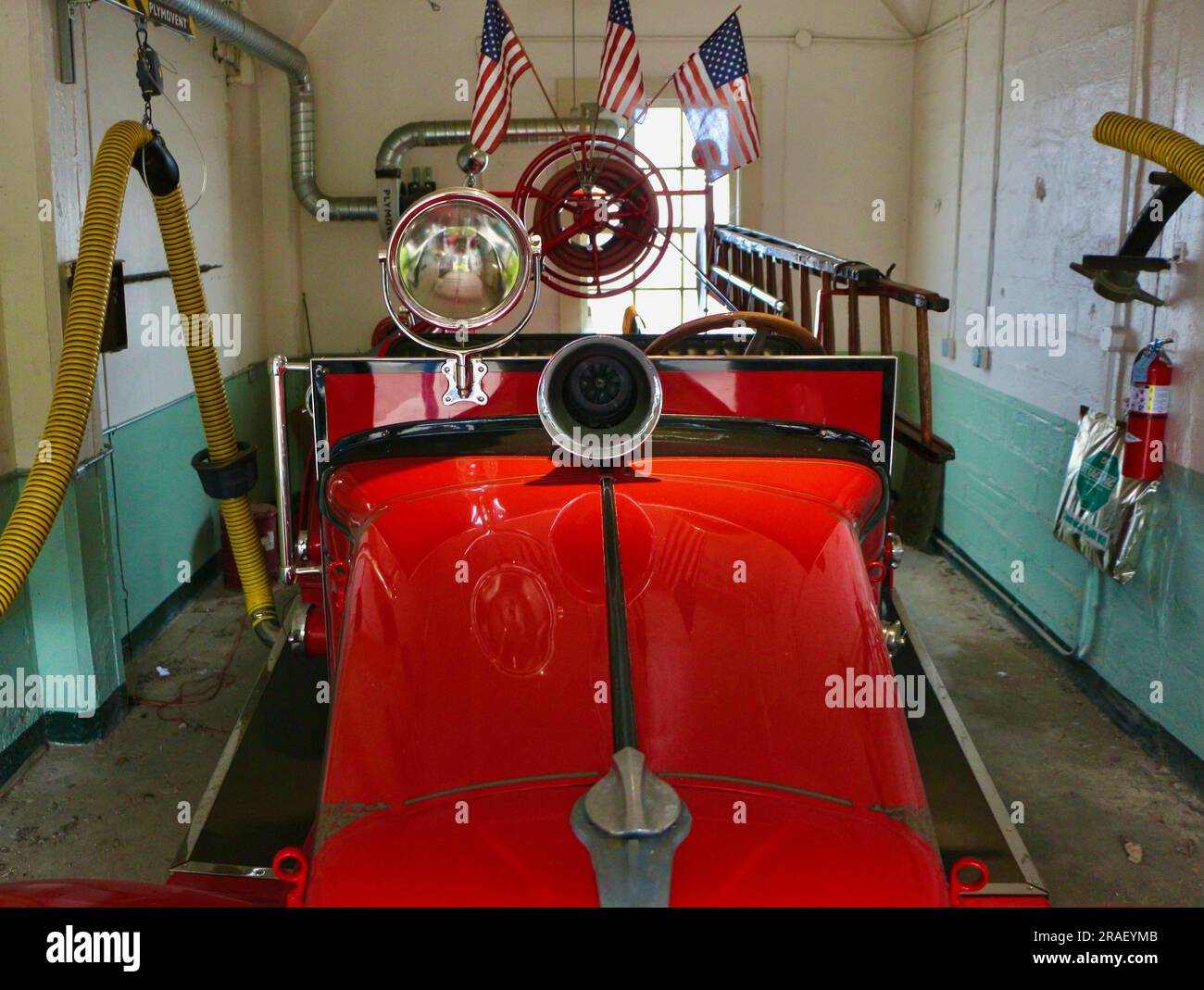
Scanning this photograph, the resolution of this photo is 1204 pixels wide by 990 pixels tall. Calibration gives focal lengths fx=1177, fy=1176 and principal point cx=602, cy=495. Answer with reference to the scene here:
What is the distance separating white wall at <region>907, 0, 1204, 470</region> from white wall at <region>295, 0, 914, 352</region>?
1.39 feet

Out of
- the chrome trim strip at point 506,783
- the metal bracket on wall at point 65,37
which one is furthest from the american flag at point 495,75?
the chrome trim strip at point 506,783

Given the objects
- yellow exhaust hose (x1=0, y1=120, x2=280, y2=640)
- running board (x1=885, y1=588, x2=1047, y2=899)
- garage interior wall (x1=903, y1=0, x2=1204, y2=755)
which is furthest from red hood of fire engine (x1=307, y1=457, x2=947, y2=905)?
garage interior wall (x1=903, y1=0, x2=1204, y2=755)

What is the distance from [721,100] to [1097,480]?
2.54 meters

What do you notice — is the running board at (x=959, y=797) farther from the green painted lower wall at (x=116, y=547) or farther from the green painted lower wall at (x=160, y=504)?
the green painted lower wall at (x=160, y=504)

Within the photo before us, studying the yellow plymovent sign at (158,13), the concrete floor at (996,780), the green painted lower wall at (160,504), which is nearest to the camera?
the concrete floor at (996,780)

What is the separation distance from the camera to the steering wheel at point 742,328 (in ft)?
9.35

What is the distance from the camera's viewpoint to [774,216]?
294 inches

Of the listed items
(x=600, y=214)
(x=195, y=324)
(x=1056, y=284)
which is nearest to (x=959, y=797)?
(x=195, y=324)

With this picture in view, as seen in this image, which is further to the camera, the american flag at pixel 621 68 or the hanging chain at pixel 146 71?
the american flag at pixel 621 68

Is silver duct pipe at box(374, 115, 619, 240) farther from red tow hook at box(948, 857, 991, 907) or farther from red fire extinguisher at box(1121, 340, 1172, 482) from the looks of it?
red tow hook at box(948, 857, 991, 907)

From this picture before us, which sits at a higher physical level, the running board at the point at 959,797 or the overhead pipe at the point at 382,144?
the overhead pipe at the point at 382,144

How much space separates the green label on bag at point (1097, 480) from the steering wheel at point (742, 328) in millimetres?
1719

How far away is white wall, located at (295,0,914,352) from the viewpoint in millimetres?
7277

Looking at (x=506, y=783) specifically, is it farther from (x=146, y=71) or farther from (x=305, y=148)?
(x=305, y=148)
